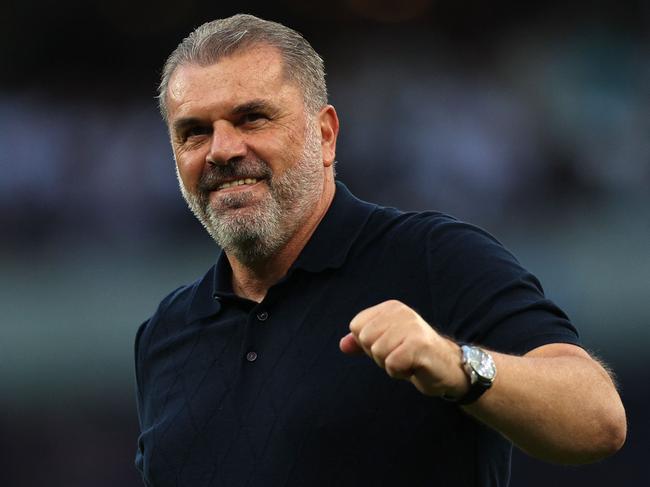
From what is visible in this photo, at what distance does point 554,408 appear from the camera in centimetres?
191

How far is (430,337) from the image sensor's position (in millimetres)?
1761

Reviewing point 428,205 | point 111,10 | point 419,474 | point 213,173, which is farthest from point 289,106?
point 111,10

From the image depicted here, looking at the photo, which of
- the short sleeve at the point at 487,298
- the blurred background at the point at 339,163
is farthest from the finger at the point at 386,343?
the blurred background at the point at 339,163

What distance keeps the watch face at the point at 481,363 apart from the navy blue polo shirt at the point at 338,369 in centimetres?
21

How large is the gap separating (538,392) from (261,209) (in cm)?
88

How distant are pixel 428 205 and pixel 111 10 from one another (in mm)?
2559

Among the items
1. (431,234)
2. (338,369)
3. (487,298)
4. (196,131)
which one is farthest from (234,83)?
(487,298)

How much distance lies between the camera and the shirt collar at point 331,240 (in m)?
2.49

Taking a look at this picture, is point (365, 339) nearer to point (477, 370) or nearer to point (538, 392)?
point (477, 370)

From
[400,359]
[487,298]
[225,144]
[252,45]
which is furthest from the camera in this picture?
[252,45]

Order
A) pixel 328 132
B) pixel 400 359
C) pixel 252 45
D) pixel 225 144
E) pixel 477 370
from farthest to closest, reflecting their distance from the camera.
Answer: pixel 328 132 → pixel 252 45 → pixel 225 144 → pixel 477 370 → pixel 400 359

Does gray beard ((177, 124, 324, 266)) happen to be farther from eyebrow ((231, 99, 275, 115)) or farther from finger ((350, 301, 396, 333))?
finger ((350, 301, 396, 333))

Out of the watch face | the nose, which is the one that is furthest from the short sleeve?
the nose

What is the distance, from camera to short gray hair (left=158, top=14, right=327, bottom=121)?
2641 millimetres
